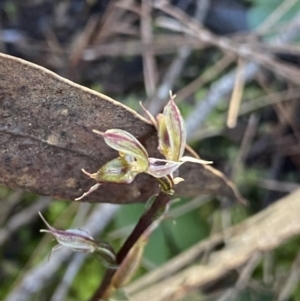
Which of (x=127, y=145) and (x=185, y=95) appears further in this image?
(x=185, y=95)

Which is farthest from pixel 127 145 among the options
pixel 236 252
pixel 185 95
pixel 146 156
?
pixel 185 95

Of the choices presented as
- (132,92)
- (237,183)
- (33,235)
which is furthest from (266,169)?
(33,235)

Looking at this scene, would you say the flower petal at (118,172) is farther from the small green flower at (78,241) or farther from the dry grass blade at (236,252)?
the dry grass blade at (236,252)

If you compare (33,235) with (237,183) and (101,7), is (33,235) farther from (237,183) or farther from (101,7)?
(101,7)

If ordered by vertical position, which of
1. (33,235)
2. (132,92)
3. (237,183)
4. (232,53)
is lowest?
(33,235)

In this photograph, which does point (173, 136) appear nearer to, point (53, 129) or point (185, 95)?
point (53, 129)

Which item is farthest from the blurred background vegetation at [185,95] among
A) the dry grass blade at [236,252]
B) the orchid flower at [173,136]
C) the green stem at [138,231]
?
the orchid flower at [173,136]

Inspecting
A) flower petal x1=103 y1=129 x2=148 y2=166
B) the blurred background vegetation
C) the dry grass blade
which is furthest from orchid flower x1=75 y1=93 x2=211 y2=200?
the blurred background vegetation

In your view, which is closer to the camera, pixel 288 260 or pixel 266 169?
pixel 288 260
